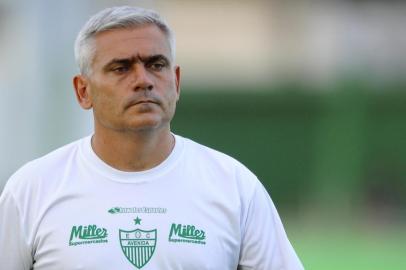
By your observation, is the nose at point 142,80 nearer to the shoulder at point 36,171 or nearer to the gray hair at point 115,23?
the gray hair at point 115,23

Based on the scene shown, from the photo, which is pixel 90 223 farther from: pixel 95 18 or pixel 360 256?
pixel 360 256

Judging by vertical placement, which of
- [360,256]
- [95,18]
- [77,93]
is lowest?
[360,256]

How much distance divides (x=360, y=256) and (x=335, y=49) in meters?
3.54

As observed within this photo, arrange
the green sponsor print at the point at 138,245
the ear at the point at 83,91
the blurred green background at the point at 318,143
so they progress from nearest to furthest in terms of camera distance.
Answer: the green sponsor print at the point at 138,245
the ear at the point at 83,91
the blurred green background at the point at 318,143

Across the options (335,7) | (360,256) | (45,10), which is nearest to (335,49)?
(335,7)

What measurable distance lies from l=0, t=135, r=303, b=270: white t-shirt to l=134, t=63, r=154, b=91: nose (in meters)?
0.26

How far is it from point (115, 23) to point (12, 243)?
0.70 meters

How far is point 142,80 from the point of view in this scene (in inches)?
133

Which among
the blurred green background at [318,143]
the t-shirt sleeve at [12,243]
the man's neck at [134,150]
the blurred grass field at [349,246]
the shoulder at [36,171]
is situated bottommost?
the blurred grass field at [349,246]

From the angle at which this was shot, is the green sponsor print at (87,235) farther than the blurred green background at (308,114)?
No

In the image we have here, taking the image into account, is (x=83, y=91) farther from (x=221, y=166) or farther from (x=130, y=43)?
(x=221, y=166)

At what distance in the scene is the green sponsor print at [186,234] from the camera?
337 cm

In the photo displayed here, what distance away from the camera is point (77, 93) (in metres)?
3.70

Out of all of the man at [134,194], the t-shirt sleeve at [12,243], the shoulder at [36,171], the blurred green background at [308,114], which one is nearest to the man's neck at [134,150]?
the man at [134,194]
